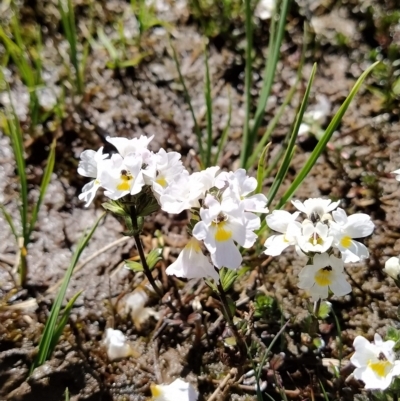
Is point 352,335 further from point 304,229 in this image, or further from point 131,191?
point 131,191

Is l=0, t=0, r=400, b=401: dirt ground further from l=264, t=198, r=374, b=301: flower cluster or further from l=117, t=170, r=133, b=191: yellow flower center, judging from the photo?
l=117, t=170, r=133, b=191: yellow flower center

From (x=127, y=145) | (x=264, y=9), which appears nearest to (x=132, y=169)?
(x=127, y=145)

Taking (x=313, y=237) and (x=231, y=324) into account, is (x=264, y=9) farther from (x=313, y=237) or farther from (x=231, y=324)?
(x=231, y=324)

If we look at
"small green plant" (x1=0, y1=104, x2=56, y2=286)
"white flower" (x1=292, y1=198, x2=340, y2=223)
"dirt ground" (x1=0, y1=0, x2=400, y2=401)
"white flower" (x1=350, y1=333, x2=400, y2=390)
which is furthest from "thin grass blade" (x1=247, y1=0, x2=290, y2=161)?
"white flower" (x1=350, y1=333, x2=400, y2=390)

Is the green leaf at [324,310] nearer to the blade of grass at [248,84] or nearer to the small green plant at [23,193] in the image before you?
the blade of grass at [248,84]

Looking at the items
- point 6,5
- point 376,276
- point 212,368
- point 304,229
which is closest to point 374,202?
point 376,276

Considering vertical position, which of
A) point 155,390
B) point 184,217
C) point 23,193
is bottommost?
point 155,390

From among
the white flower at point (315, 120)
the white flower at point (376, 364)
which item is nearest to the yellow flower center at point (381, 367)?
the white flower at point (376, 364)
